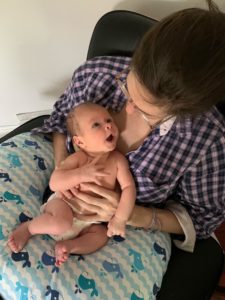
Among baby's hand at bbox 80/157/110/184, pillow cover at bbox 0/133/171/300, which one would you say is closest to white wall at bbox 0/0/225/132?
pillow cover at bbox 0/133/171/300

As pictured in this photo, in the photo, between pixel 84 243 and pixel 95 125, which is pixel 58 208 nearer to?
pixel 84 243

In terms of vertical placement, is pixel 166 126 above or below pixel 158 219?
above

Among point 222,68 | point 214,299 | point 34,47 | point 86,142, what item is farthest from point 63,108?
point 214,299

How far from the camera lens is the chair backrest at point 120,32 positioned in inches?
43.3

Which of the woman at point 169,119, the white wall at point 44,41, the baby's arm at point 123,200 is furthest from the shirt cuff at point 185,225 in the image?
the white wall at point 44,41

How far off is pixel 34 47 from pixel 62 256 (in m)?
0.78

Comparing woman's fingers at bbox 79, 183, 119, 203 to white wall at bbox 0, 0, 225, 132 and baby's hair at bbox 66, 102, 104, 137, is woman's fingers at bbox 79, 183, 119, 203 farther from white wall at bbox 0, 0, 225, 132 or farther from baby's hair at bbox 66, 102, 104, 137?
white wall at bbox 0, 0, 225, 132

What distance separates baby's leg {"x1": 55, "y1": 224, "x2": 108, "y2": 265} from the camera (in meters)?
Answer: 0.95

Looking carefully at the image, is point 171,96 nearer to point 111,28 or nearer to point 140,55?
point 140,55

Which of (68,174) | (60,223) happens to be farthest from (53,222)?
(68,174)

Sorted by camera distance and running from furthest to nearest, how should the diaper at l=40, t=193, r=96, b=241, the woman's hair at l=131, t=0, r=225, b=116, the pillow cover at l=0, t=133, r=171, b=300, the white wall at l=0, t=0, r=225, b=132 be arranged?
the white wall at l=0, t=0, r=225, b=132, the diaper at l=40, t=193, r=96, b=241, the pillow cover at l=0, t=133, r=171, b=300, the woman's hair at l=131, t=0, r=225, b=116

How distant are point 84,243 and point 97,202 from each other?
109mm

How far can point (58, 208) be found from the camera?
3.26 ft

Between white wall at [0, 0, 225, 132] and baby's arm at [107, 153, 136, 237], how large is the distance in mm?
513
